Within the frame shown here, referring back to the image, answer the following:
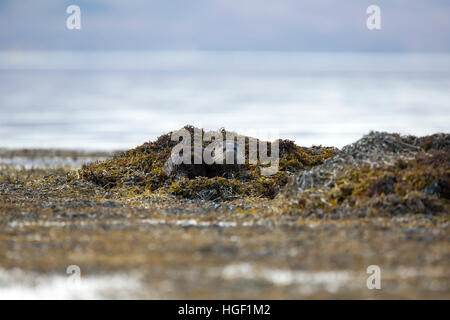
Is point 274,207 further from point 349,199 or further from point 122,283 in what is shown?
point 122,283

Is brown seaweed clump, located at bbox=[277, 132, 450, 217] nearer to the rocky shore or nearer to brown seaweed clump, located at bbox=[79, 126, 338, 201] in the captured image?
the rocky shore

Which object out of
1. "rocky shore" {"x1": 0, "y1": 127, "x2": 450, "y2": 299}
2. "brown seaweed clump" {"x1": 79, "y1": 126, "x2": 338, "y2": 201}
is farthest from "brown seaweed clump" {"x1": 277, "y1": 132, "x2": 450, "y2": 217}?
"brown seaweed clump" {"x1": 79, "y1": 126, "x2": 338, "y2": 201}

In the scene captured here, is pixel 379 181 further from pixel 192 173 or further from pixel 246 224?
pixel 192 173

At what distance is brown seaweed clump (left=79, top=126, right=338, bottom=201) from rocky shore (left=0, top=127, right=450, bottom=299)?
0.03m

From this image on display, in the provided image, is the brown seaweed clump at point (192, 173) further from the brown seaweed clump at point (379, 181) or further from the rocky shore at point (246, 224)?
the brown seaweed clump at point (379, 181)

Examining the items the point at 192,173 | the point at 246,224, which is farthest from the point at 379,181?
the point at 192,173

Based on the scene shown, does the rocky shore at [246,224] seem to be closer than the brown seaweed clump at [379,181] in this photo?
Yes

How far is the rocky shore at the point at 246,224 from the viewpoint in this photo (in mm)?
7047

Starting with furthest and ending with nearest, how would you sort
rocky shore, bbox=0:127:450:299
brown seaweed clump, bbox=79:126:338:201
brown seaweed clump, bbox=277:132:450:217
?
brown seaweed clump, bbox=79:126:338:201, brown seaweed clump, bbox=277:132:450:217, rocky shore, bbox=0:127:450:299

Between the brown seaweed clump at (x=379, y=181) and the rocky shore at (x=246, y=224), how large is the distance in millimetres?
26

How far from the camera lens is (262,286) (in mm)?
6859

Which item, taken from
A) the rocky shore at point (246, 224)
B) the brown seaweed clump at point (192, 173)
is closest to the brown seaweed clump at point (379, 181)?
the rocky shore at point (246, 224)

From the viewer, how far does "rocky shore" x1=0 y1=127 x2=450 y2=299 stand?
7.05 metres

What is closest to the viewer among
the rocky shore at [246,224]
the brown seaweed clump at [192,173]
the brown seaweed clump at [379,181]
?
the rocky shore at [246,224]
